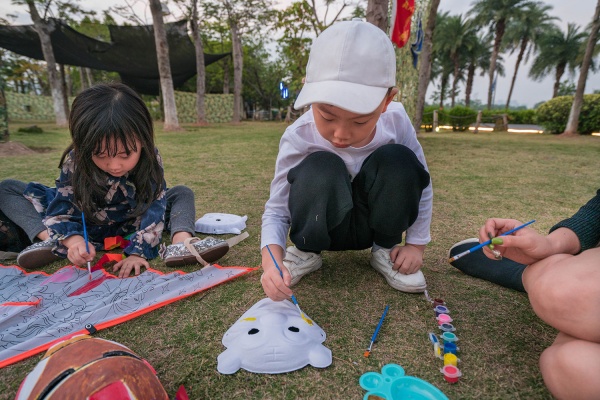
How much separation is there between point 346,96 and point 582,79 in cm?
1184

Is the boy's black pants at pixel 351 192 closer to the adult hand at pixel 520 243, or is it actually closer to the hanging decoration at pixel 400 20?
the adult hand at pixel 520 243

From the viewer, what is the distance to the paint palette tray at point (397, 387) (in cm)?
79

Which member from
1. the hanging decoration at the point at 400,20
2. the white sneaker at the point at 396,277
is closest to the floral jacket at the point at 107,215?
the white sneaker at the point at 396,277

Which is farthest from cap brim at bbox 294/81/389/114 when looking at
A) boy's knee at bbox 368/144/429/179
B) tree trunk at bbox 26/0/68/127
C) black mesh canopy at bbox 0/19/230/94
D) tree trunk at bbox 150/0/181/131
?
tree trunk at bbox 26/0/68/127

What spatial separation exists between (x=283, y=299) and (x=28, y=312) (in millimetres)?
828

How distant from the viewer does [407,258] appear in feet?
4.10

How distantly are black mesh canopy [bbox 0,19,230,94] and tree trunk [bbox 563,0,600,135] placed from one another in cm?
1114

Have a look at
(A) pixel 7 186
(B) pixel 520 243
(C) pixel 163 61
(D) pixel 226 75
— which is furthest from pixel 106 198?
(D) pixel 226 75

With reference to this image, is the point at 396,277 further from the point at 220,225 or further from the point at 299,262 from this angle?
the point at 220,225

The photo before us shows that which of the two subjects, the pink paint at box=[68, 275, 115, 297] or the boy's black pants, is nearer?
the boy's black pants

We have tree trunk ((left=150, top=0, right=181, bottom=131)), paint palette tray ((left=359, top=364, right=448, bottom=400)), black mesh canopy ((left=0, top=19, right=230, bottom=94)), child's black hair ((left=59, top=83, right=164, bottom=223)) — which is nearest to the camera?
paint palette tray ((left=359, top=364, right=448, bottom=400))

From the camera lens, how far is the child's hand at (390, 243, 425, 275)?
1240mm

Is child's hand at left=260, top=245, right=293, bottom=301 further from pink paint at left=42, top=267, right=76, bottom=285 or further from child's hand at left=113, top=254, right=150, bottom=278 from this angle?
pink paint at left=42, top=267, right=76, bottom=285

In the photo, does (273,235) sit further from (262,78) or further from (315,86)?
(262,78)
